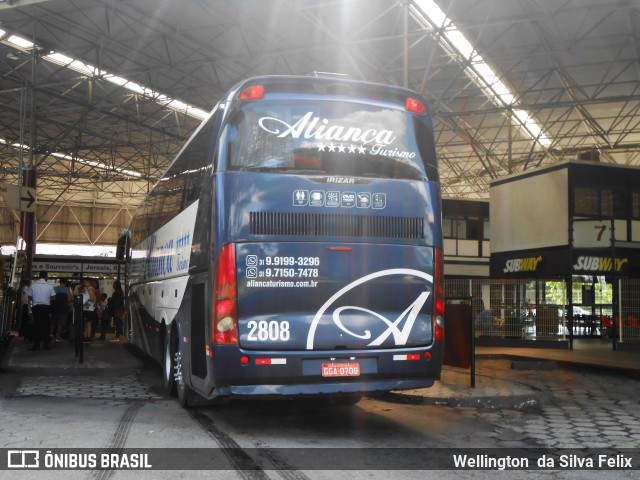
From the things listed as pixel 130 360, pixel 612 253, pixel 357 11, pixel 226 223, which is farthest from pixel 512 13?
pixel 226 223

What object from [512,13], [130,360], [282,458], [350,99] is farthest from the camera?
[512,13]

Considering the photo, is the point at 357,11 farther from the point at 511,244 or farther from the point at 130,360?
the point at 130,360

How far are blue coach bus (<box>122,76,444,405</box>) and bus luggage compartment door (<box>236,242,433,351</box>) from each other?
0.01 meters

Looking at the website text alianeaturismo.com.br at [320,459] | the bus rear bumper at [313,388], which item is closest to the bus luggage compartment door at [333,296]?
the bus rear bumper at [313,388]

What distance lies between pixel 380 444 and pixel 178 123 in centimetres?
2773

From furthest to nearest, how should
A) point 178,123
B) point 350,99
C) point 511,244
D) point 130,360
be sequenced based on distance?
point 178,123
point 511,244
point 130,360
point 350,99

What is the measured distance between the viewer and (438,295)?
8141mm

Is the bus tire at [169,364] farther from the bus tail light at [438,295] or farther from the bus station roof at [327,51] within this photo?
the bus station roof at [327,51]

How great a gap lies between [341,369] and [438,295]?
145 centimetres

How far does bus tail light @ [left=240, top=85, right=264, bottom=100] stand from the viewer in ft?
25.5

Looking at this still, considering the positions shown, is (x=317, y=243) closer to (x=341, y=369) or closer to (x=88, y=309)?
(x=341, y=369)

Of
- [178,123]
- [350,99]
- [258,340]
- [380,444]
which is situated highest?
[178,123]

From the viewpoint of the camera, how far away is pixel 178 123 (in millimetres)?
33094

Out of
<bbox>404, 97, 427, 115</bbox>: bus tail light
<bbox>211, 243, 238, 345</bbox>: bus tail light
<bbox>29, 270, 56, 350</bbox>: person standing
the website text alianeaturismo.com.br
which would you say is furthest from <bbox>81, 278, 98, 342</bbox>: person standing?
<bbox>404, 97, 427, 115</bbox>: bus tail light
